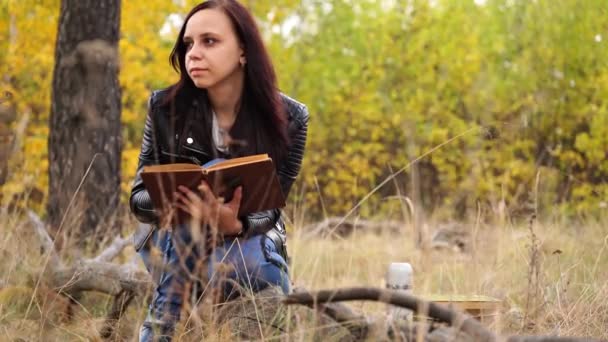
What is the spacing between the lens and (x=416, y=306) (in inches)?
76.2

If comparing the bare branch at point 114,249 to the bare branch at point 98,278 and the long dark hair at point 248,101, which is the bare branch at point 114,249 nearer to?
the bare branch at point 98,278

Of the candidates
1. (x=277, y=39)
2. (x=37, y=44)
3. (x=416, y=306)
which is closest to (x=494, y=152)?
(x=277, y=39)

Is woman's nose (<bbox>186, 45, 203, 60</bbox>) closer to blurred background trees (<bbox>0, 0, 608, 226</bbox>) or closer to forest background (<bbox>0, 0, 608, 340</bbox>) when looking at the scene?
forest background (<bbox>0, 0, 608, 340</bbox>)

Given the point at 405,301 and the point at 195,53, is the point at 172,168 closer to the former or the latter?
the point at 195,53

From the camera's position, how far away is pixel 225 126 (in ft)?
10.3

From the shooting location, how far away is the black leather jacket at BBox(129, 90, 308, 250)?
298 cm

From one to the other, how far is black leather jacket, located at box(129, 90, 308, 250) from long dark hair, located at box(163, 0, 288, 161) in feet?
0.17

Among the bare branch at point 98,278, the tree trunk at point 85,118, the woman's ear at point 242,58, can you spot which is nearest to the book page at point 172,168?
the woman's ear at point 242,58

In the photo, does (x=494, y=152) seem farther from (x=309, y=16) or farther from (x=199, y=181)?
(x=199, y=181)

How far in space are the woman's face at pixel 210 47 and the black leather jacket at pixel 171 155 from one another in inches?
8.3

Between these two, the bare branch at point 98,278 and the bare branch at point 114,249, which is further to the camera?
the bare branch at point 114,249

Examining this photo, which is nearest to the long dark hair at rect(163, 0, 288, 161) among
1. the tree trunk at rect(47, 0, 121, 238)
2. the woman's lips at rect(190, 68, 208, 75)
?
the woman's lips at rect(190, 68, 208, 75)

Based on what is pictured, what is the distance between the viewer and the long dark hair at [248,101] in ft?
10.1

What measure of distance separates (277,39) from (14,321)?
27.8 feet
